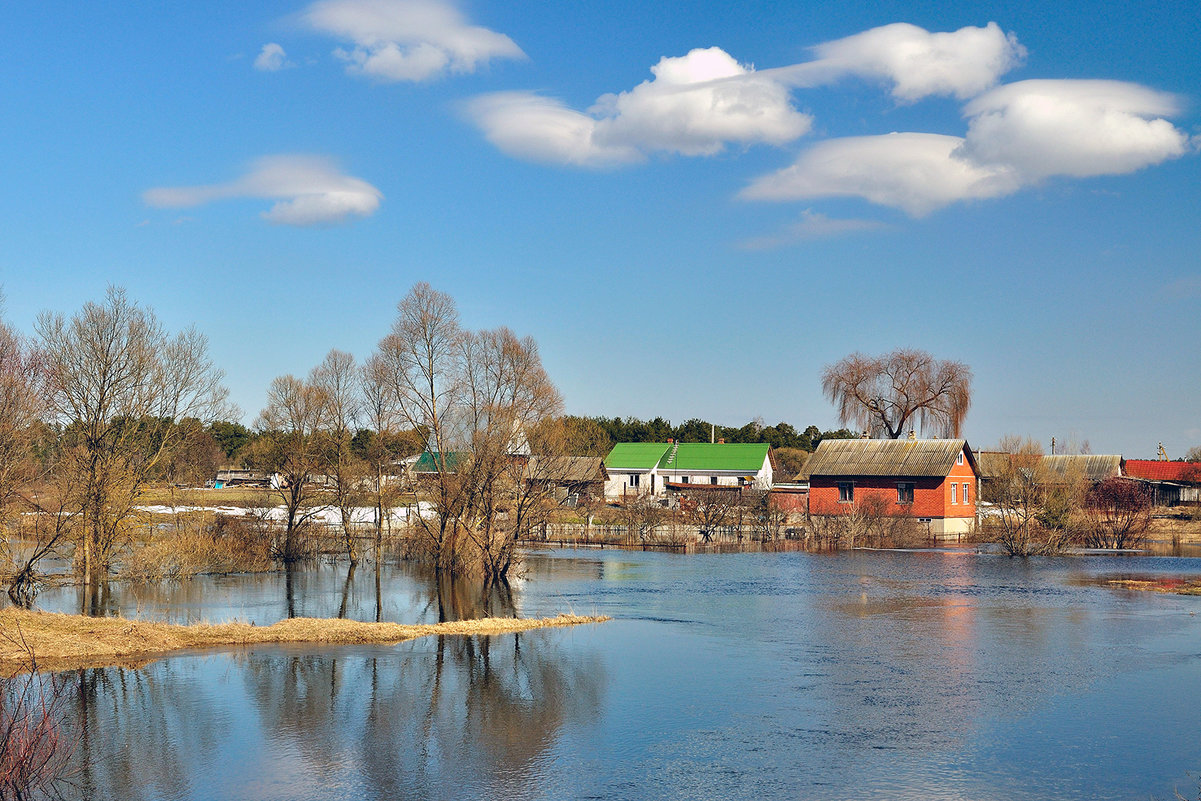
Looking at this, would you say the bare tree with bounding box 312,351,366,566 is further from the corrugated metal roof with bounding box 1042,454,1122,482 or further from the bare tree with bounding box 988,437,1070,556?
the corrugated metal roof with bounding box 1042,454,1122,482

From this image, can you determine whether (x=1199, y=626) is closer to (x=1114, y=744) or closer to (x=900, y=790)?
(x=1114, y=744)

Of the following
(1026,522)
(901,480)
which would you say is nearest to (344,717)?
(1026,522)

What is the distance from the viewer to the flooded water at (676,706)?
13.7 m

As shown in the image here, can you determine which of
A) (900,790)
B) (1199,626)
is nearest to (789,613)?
(1199,626)

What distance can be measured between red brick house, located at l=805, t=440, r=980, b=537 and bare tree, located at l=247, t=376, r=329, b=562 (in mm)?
29029

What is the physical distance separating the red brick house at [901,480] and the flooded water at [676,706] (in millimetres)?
26702

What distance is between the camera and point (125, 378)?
3641 centimetres

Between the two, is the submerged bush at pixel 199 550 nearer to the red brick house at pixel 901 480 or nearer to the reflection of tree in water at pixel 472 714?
the reflection of tree in water at pixel 472 714

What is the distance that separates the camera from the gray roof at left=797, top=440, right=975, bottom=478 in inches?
2292

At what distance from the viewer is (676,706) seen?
1780cm

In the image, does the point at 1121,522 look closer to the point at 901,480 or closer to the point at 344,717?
the point at 901,480

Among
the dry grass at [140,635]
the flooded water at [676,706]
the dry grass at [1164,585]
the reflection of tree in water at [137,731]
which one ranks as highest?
the dry grass at [140,635]


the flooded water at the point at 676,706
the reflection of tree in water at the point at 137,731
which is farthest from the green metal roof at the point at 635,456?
the reflection of tree in water at the point at 137,731

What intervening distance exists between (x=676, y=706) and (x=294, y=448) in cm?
3281
